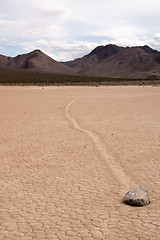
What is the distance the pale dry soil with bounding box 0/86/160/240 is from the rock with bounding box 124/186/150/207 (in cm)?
10

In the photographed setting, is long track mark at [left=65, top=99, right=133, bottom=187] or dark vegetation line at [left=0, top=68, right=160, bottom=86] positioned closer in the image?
long track mark at [left=65, top=99, right=133, bottom=187]

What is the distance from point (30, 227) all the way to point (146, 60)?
18319cm

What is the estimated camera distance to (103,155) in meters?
8.27

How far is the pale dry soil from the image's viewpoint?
435cm

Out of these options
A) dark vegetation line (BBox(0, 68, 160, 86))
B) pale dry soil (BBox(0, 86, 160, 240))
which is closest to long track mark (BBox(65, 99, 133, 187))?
pale dry soil (BBox(0, 86, 160, 240))

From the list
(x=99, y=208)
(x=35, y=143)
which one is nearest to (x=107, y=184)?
(x=99, y=208)

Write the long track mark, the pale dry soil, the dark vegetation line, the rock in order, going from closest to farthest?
the pale dry soil, the rock, the long track mark, the dark vegetation line

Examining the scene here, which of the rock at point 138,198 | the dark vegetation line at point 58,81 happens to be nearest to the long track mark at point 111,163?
the rock at point 138,198

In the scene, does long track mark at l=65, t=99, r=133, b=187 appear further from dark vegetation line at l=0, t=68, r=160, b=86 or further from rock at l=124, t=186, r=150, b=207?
dark vegetation line at l=0, t=68, r=160, b=86

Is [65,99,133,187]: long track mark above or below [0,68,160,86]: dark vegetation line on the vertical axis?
below

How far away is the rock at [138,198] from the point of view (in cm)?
499

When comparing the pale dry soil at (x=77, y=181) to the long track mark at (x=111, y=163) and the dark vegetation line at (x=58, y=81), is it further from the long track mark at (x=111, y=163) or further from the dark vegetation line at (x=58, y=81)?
the dark vegetation line at (x=58, y=81)

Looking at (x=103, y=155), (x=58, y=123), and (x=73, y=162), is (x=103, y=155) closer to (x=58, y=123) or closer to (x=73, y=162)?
(x=73, y=162)

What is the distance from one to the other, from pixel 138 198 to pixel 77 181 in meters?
1.65
